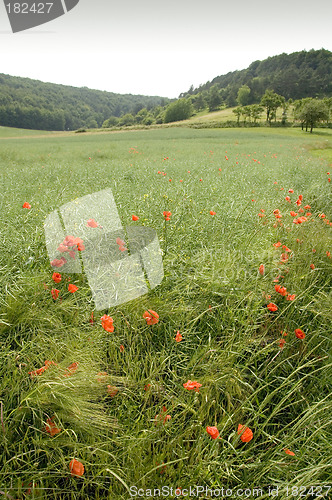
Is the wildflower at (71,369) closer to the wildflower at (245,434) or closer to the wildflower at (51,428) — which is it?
the wildflower at (51,428)

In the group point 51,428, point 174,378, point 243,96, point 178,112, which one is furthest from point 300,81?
point 51,428

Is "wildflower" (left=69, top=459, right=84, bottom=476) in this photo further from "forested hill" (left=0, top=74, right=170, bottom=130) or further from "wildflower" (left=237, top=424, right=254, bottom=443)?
"forested hill" (left=0, top=74, right=170, bottom=130)

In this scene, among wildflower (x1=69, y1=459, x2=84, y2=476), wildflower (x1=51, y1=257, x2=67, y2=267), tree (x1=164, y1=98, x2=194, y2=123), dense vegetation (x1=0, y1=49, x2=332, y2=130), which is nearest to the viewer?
wildflower (x1=69, y1=459, x2=84, y2=476)

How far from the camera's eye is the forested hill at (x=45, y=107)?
2768 inches

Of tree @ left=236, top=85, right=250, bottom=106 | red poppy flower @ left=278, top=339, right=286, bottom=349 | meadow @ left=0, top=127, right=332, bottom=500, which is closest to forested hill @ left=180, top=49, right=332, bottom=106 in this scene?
tree @ left=236, top=85, right=250, bottom=106

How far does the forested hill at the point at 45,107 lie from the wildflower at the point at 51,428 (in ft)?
282

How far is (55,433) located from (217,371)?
0.88 meters

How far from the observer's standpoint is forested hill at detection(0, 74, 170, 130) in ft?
231

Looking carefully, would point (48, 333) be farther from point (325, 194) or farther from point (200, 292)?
point (325, 194)

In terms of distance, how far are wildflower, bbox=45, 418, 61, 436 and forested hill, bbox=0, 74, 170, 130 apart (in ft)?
282

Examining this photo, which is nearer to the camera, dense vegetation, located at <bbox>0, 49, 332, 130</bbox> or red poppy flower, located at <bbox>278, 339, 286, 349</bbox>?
red poppy flower, located at <bbox>278, 339, 286, 349</bbox>

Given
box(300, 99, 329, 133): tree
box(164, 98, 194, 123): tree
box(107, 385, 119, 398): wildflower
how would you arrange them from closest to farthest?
box(107, 385, 119, 398): wildflower, box(300, 99, 329, 133): tree, box(164, 98, 194, 123): tree

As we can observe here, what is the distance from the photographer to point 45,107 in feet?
263

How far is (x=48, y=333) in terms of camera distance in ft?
5.51
